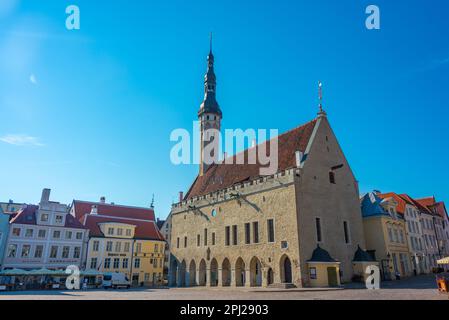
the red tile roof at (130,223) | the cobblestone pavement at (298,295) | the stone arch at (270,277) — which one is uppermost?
the red tile roof at (130,223)

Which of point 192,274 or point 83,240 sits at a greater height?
point 83,240

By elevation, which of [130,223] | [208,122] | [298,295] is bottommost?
[298,295]

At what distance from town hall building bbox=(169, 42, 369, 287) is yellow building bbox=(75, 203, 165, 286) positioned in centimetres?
753

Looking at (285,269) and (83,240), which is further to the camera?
(83,240)

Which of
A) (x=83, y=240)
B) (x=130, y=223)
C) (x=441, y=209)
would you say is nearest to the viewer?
(x=83, y=240)

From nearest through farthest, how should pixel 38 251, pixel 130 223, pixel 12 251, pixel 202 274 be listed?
pixel 12 251
pixel 202 274
pixel 38 251
pixel 130 223

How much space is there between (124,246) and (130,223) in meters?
3.89

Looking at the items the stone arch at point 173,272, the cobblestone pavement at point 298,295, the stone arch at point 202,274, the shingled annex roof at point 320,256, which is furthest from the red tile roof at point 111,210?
the shingled annex roof at point 320,256

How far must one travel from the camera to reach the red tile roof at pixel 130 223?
4212cm

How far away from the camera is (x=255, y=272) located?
1177 inches

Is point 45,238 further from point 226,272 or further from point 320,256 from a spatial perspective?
point 320,256

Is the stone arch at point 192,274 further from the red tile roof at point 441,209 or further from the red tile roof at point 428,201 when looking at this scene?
the red tile roof at point 441,209

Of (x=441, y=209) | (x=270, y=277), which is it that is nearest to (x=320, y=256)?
(x=270, y=277)

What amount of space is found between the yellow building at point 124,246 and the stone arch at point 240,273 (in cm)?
1796
